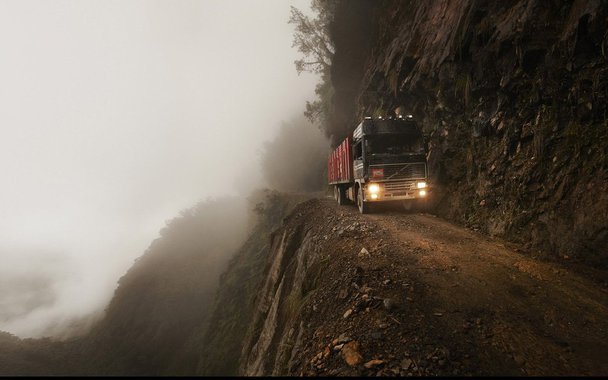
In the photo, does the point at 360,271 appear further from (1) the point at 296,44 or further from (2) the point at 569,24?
(1) the point at 296,44

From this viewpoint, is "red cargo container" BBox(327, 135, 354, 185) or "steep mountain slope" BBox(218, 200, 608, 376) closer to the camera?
"steep mountain slope" BBox(218, 200, 608, 376)

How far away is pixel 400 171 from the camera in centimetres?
1141

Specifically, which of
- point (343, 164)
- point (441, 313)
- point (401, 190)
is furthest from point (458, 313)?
point (343, 164)

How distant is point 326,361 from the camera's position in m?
4.18

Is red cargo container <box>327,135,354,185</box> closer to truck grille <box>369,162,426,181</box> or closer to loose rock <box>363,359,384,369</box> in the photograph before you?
truck grille <box>369,162,426,181</box>

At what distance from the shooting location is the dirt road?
3729mm

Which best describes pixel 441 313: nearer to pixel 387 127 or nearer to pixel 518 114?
pixel 518 114

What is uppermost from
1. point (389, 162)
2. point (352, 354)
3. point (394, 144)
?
point (394, 144)

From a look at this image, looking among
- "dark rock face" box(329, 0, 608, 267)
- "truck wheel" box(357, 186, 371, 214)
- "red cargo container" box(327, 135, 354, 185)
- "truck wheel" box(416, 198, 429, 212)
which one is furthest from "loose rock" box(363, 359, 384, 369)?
"red cargo container" box(327, 135, 354, 185)

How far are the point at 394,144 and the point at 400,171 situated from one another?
4.40 feet

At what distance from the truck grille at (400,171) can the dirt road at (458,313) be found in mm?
4099

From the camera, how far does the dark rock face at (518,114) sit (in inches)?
244

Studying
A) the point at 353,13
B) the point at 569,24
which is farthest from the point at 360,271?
the point at 353,13

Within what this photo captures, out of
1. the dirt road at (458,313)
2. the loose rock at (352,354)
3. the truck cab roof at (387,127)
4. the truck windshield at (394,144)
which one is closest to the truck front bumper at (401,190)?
the truck windshield at (394,144)
